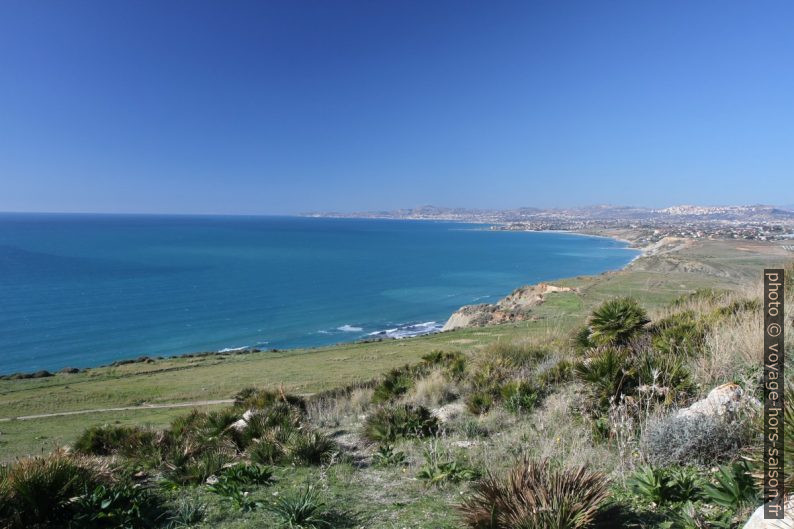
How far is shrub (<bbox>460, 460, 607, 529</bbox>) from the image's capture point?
10.5ft

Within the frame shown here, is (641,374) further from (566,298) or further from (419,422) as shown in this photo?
(566,298)

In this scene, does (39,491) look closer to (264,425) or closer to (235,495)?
(235,495)

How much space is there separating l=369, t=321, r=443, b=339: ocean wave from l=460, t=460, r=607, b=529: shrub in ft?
155

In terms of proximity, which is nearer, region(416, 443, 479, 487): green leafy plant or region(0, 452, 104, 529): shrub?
region(0, 452, 104, 529): shrub

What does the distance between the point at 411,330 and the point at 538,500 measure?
50675 millimetres

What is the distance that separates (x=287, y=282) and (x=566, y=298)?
51.4 meters

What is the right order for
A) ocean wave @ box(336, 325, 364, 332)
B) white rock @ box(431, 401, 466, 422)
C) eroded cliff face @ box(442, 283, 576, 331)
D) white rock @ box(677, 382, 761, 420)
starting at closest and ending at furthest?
white rock @ box(677, 382, 761, 420) < white rock @ box(431, 401, 466, 422) < eroded cliff face @ box(442, 283, 576, 331) < ocean wave @ box(336, 325, 364, 332)

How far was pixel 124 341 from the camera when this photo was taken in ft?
154

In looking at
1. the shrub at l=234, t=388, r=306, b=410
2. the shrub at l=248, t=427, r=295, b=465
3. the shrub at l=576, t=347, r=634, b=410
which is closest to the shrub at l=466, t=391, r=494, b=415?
the shrub at l=576, t=347, r=634, b=410

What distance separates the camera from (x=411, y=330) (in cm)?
5366

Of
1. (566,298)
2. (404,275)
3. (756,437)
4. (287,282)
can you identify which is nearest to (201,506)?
(756,437)

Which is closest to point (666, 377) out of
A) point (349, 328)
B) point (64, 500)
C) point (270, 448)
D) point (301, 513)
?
point (301, 513)

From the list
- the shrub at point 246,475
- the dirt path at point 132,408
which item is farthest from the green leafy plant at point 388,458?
the dirt path at point 132,408

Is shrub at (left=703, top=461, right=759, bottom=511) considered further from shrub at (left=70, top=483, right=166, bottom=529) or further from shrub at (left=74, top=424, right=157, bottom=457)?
shrub at (left=74, top=424, right=157, bottom=457)
